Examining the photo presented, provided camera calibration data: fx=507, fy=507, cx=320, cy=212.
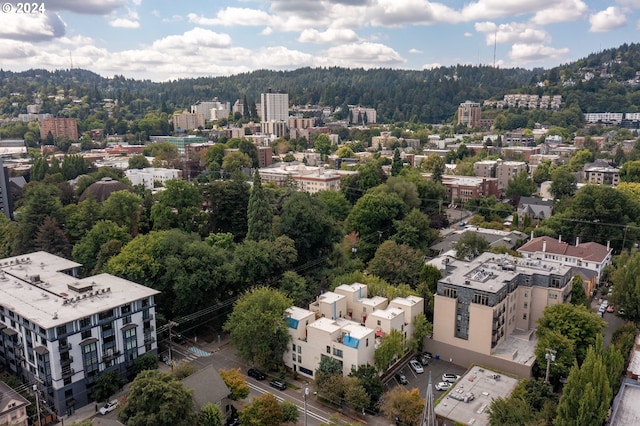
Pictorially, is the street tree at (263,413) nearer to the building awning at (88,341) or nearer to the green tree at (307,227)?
the building awning at (88,341)

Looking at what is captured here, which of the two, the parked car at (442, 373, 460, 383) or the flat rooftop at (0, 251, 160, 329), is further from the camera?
the parked car at (442, 373, 460, 383)

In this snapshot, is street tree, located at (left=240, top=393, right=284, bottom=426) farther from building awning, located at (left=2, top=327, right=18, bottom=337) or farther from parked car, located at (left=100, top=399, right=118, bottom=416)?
building awning, located at (left=2, top=327, right=18, bottom=337)

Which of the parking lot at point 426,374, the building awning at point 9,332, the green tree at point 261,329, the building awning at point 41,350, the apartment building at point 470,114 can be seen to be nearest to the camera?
the building awning at point 41,350

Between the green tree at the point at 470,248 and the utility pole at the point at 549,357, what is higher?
the green tree at the point at 470,248

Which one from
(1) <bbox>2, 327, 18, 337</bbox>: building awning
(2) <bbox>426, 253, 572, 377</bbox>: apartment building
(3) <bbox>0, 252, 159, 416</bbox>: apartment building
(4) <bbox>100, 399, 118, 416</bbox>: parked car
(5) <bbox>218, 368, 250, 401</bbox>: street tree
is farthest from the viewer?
(2) <bbox>426, 253, 572, 377</bbox>: apartment building

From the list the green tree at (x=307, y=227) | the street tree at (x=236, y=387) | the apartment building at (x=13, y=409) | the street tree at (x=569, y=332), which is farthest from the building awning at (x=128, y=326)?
the street tree at (x=569, y=332)

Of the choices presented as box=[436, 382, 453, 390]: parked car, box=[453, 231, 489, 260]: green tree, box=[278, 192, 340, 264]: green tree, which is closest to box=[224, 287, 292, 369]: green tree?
box=[436, 382, 453, 390]: parked car
